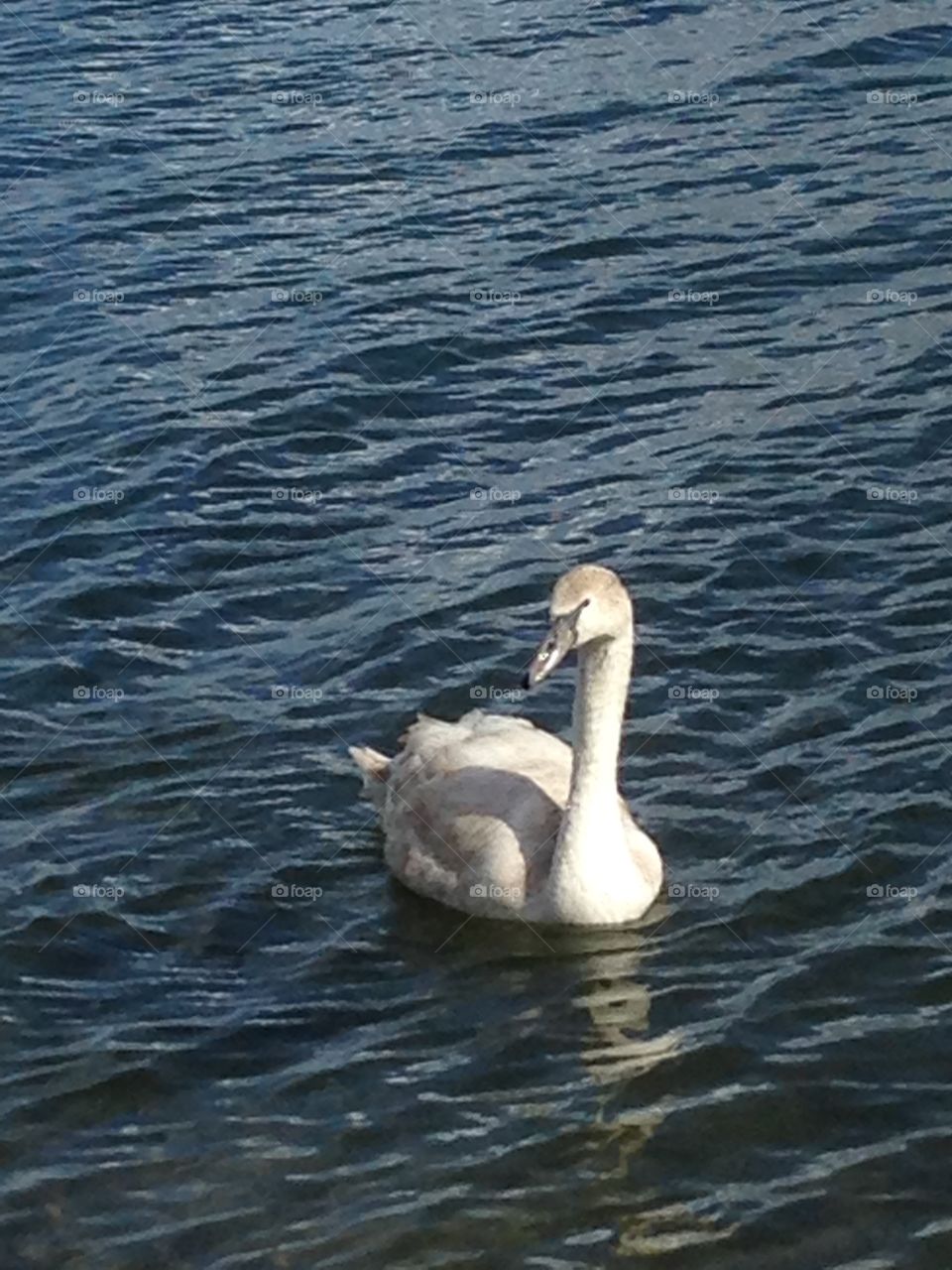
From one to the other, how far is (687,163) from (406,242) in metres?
3.13

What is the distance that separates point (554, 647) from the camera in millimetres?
14250

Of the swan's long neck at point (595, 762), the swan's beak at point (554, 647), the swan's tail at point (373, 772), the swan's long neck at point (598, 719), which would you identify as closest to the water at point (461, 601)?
the swan's tail at point (373, 772)

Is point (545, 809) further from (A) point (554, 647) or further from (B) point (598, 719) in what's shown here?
(A) point (554, 647)

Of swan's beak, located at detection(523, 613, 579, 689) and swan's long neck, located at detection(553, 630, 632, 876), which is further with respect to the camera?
swan's long neck, located at detection(553, 630, 632, 876)

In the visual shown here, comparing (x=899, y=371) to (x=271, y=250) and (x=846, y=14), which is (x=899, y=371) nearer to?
(x=271, y=250)

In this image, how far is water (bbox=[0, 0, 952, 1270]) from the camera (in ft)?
41.6

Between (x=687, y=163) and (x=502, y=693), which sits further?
(x=687, y=163)

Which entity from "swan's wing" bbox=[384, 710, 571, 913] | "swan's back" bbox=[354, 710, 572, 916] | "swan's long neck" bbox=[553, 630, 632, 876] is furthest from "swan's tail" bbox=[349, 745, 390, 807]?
"swan's long neck" bbox=[553, 630, 632, 876]

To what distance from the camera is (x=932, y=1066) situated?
1315 cm

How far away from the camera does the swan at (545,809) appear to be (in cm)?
1451

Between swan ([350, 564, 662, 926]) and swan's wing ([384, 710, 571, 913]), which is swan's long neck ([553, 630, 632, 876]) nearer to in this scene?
swan ([350, 564, 662, 926])

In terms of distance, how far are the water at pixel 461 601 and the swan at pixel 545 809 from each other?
10.3 inches

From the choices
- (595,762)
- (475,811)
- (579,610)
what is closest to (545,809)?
(475,811)

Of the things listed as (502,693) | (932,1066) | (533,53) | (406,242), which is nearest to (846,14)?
(533,53)
